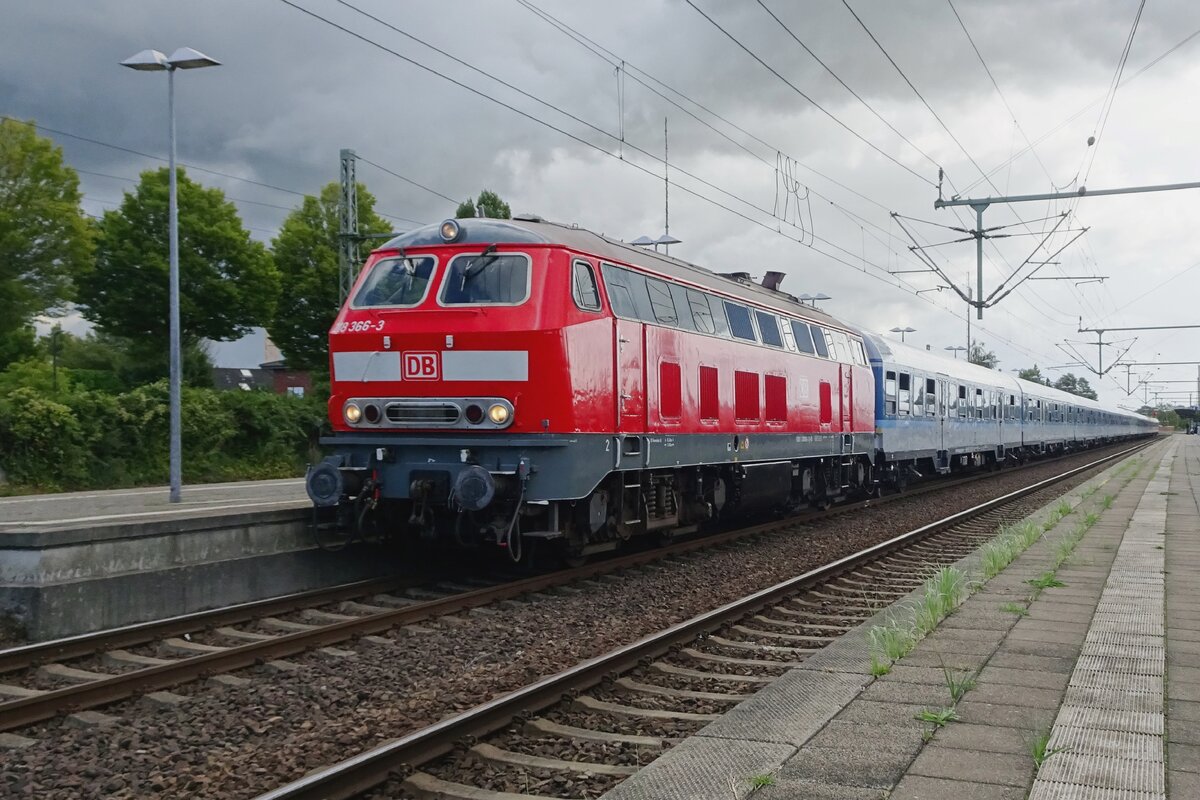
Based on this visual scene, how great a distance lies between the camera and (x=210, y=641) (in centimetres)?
838

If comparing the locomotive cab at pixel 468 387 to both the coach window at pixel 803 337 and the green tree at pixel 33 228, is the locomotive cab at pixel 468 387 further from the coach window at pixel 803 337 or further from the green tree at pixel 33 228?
the green tree at pixel 33 228

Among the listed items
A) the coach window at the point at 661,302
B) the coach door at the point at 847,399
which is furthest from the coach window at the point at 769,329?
the coach door at the point at 847,399

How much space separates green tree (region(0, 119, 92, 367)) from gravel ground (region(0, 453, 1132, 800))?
28.8 m

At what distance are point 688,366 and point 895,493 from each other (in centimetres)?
1355

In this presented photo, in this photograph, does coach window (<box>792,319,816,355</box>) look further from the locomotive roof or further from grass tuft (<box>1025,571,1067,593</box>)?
grass tuft (<box>1025,571,1067,593</box>)

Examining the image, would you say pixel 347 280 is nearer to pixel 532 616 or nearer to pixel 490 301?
pixel 490 301

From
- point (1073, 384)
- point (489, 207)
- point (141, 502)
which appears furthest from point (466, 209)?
point (1073, 384)

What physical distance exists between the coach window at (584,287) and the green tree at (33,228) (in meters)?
28.0

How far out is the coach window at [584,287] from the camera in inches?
421

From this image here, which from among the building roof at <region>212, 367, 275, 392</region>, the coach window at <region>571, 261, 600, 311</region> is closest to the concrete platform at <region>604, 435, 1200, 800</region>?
the coach window at <region>571, 261, 600, 311</region>

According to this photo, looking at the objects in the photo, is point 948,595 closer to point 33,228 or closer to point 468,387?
point 468,387

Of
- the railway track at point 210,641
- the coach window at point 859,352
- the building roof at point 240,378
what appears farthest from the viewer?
the building roof at point 240,378

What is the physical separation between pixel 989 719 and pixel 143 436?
22347 millimetres

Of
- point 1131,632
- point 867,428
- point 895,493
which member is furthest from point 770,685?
point 895,493
